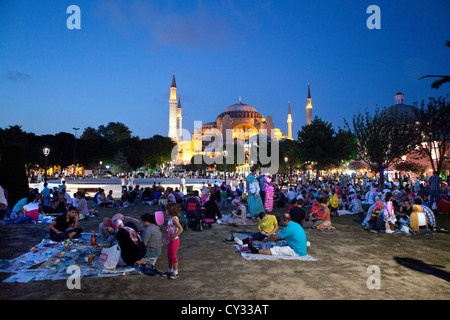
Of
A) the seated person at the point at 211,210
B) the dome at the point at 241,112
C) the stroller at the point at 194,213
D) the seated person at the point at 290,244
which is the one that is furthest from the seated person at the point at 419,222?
the dome at the point at 241,112

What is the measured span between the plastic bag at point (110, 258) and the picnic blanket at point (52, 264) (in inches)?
3.7

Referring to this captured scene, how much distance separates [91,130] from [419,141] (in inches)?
2775

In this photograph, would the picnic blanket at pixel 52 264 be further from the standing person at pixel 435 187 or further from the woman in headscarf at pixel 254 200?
the standing person at pixel 435 187

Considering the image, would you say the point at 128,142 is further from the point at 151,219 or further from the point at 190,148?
the point at 151,219

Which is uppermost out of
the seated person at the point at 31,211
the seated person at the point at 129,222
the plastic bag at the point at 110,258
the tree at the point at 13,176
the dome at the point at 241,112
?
the dome at the point at 241,112

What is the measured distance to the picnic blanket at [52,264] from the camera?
5281mm

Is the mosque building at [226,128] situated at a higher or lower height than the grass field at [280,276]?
→ higher

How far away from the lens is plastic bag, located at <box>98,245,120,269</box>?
5617 millimetres

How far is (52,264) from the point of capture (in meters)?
5.80

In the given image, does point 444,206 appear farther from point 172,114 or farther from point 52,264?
point 172,114

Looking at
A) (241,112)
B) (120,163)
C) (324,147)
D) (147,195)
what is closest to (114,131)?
(120,163)

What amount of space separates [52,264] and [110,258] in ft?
3.73
